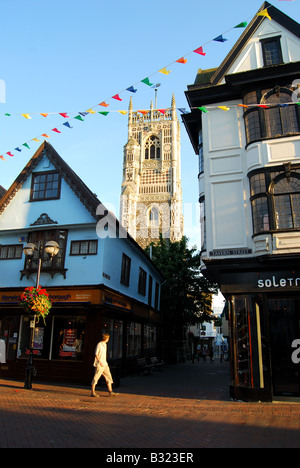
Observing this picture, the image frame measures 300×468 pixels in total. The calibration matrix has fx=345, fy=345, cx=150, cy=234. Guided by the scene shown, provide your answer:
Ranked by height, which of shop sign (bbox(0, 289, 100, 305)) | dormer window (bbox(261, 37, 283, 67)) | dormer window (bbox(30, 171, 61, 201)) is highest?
dormer window (bbox(261, 37, 283, 67))

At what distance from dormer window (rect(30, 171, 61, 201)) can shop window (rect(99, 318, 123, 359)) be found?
6849 millimetres

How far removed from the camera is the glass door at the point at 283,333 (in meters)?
11.8

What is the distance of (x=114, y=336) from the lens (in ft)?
58.3

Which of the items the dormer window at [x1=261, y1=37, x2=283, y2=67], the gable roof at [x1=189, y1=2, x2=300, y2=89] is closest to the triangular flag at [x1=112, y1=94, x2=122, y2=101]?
the gable roof at [x1=189, y1=2, x2=300, y2=89]

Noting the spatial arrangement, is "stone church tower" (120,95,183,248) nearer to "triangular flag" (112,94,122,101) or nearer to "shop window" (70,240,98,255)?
"shop window" (70,240,98,255)

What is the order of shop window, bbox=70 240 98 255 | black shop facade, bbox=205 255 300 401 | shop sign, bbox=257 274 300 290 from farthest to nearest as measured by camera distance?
1. shop window, bbox=70 240 98 255
2. shop sign, bbox=257 274 300 290
3. black shop facade, bbox=205 255 300 401

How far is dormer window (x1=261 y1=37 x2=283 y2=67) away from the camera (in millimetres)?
13750

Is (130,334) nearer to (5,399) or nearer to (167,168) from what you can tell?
(5,399)

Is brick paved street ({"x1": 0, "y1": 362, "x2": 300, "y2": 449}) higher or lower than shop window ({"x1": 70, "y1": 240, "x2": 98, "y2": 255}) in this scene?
lower

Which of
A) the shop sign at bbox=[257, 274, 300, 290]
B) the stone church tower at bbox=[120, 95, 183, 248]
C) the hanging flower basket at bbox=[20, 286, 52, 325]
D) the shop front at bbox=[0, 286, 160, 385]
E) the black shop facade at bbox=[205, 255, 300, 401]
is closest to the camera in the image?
the black shop facade at bbox=[205, 255, 300, 401]

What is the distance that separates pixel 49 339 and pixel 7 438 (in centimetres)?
985

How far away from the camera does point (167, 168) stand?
107 metres

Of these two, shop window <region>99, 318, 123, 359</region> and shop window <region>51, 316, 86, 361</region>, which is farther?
shop window <region>99, 318, 123, 359</region>
